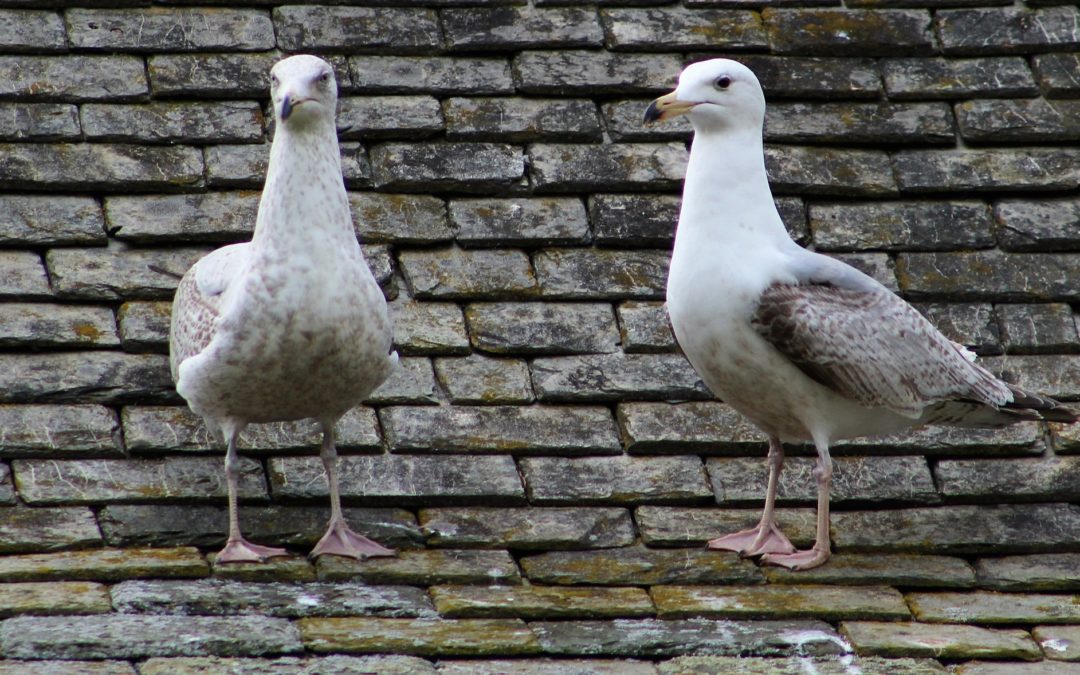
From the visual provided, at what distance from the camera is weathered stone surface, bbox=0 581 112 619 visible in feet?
13.5

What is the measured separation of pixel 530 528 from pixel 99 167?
1899 millimetres

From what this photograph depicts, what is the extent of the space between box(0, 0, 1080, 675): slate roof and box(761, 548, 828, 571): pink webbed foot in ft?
0.13

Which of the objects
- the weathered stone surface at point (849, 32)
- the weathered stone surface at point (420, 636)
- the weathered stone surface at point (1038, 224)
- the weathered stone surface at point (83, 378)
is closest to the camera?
the weathered stone surface at point (420, 636)

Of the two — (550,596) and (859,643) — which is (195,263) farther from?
(859,643)

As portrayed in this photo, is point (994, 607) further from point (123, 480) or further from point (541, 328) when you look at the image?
point (123, 480)

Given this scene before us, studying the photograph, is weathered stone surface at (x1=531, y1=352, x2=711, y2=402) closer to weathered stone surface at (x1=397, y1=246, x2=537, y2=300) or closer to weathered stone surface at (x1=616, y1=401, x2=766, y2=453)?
weathered stone surface at (x1=616, y1=401, x2=766, y2=453)

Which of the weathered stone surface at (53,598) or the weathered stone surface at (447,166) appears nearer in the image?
the weathered stone surface at (53,598)

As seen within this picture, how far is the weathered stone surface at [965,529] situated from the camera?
4.91m

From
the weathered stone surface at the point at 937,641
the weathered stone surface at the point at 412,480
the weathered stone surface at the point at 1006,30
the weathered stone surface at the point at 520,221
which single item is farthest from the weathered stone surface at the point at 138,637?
the weathered stone surface at the point at 1006,30

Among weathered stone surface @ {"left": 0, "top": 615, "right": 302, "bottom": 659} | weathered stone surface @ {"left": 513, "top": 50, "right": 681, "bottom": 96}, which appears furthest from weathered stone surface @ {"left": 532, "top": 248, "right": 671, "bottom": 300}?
weathered stone surface @ {"left": 0, "top": 615, "right": 302, "bottom": 659}

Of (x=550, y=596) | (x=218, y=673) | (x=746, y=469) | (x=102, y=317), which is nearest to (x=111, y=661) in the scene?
(x=218, y=673)

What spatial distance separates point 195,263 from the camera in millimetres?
5320

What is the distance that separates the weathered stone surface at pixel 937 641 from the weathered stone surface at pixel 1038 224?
1709 mm

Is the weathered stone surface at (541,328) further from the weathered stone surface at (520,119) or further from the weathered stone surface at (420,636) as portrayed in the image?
the weathered stone surface at (420,636)
